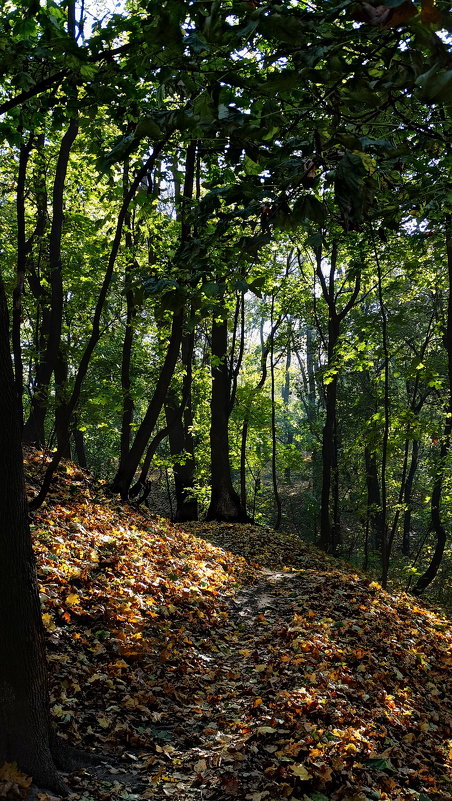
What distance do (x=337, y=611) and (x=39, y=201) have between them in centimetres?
1047

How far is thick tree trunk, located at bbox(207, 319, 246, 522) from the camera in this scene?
15016 mm

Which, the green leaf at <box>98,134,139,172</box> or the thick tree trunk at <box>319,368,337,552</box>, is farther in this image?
the thick tree trunk at <box>319,368,337,552</box>

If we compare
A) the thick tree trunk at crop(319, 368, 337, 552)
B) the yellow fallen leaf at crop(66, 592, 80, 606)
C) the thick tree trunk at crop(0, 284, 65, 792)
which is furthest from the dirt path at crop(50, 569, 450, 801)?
the thick tree trunk at crop(319, 368, 337, 552)

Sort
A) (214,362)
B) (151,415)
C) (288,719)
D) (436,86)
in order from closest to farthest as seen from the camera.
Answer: (436,86) → (288,719) → (151,415) → (214,362)

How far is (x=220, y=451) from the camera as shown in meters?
15.4

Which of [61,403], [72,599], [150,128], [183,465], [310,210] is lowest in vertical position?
[72,599]

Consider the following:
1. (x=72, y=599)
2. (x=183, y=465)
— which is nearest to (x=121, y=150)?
(x=72, y=599)

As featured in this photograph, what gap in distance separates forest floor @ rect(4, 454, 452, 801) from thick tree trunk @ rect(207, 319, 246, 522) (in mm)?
6298

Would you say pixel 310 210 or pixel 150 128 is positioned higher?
pixel 150 128

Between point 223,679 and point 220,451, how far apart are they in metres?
10.2

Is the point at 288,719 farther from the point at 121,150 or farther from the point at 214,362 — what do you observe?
the point at 214,362

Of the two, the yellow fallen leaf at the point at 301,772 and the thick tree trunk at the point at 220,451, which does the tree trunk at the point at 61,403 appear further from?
the yellow fallen leaf at the point at 301,772

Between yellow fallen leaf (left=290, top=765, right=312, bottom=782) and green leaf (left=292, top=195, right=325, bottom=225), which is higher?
green leaf (left=292, top=195, right=325, bottom=225)

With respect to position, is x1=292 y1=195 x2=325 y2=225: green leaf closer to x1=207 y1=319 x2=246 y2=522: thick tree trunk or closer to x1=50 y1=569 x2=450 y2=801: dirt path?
x1=50 y1=569 x2=450 y2=801: dirt path
